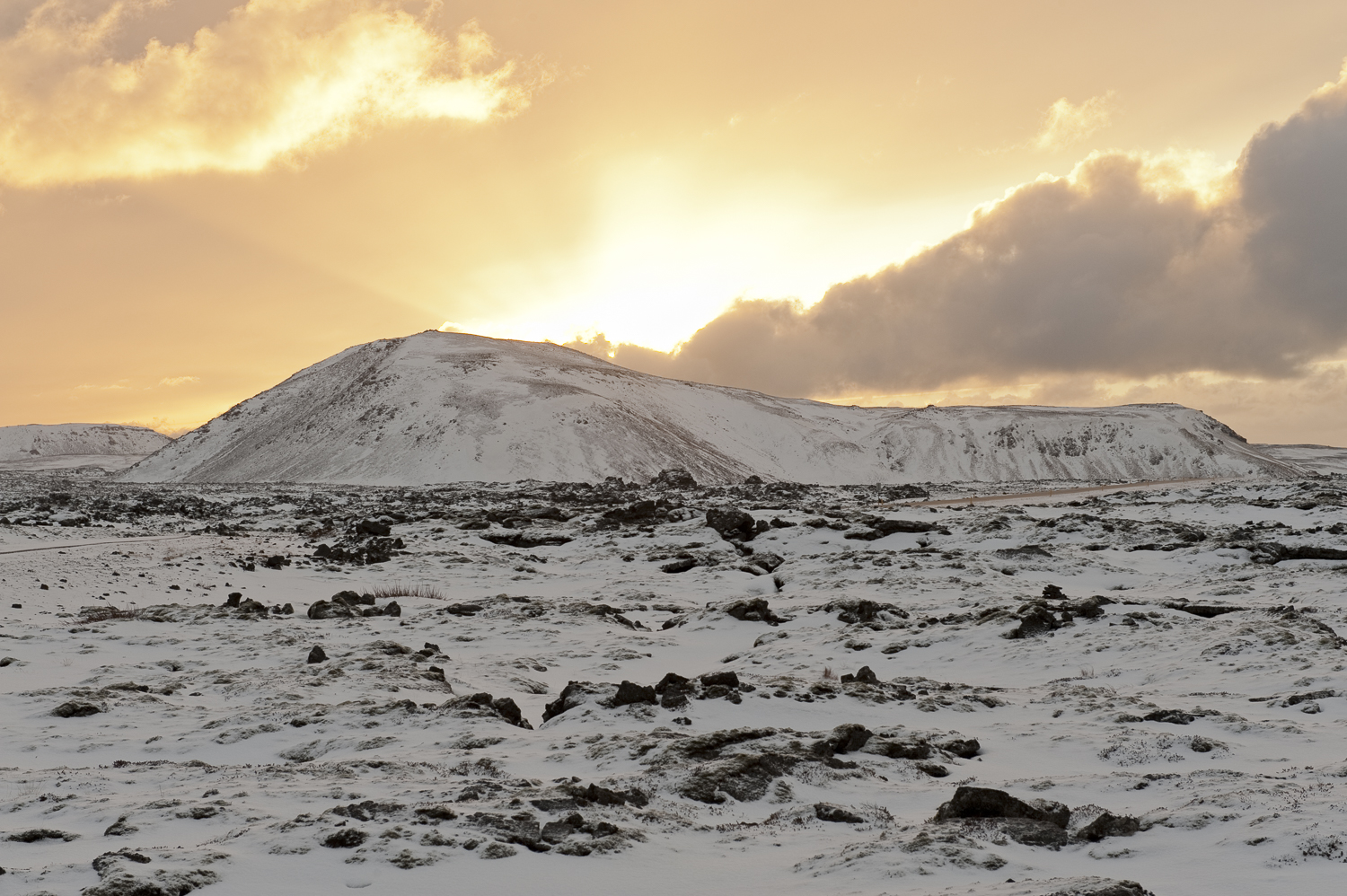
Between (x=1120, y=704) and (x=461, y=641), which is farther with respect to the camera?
(x=461, y=641)

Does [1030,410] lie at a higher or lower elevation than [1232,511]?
higher

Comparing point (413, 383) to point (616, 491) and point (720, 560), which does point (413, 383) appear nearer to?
point (616, 491)

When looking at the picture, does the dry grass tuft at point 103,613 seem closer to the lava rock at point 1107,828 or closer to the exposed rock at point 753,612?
the exposed rock at point 753,612

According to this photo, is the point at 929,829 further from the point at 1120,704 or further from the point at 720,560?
the point at 720,560

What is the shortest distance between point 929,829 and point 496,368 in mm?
127992

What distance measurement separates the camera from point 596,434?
10600 centimetres

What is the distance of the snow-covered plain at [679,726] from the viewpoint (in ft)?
21.8

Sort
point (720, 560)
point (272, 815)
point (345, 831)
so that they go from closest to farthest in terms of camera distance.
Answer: point (345, 831) → point (272, 815) → point (720, 560)

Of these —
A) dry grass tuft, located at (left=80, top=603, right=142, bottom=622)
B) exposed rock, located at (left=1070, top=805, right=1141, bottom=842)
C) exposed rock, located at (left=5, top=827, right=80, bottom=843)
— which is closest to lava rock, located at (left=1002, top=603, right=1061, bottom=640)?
exposed rock, located at (left=1070, top=805, right=1141, bottom=842)

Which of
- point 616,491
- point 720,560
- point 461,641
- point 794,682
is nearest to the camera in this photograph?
point 794,682

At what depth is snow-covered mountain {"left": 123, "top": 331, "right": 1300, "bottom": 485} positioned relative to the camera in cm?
10312

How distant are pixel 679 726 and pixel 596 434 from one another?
95.3 metres

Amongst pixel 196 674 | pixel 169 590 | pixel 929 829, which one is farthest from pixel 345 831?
pixel 169 590

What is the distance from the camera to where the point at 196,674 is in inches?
557
